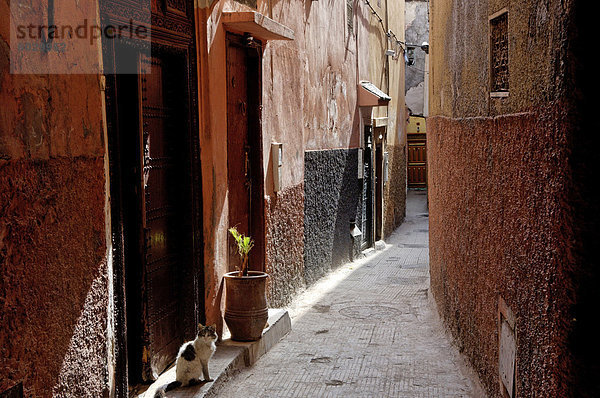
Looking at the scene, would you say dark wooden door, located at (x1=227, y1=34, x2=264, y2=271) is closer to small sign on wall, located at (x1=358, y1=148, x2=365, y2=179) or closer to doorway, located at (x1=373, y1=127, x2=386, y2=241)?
small sign on wall, located at (x1=358, y1=148, x2=365, y2=179)

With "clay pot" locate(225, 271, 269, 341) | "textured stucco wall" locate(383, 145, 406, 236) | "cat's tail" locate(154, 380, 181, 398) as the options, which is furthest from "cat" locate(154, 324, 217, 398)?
"textured stucco wall" locate(383, 145, 406, 236)

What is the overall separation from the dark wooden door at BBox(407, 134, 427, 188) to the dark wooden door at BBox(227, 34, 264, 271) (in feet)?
66.5

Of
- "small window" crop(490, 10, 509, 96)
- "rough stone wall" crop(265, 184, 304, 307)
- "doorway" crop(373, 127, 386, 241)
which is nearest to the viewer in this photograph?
"small window" crop(490, 10, 509, 96)

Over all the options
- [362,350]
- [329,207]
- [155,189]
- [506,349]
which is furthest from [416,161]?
[506,349]

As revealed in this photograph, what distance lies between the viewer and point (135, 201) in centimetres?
484

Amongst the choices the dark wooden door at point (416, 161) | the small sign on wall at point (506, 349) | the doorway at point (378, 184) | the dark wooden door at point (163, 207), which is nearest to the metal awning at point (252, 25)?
the dark wooden door at point (163, 207)

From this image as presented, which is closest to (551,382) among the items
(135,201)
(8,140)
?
(8,140)

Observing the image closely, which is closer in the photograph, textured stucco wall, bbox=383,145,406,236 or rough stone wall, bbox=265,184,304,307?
rough stone wall, bbox=265,184,304,307

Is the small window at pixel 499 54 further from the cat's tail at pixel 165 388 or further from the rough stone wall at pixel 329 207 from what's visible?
the rough stone wall at pixel 329 207

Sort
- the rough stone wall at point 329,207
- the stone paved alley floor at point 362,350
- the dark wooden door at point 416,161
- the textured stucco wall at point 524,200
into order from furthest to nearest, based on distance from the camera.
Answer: the dark wooden door at point 416,161
the rough stone wall at point 329,207
the stone paved alley floor at point 362,350
the textured stucco wall at point 524,200

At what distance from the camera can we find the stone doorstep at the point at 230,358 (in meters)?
4.99

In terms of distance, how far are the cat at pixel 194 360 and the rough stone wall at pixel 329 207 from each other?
4681mm

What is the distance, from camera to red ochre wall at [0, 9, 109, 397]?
317 centimetres

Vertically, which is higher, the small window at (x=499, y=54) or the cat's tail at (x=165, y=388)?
the small window at (x=499, y=54)
